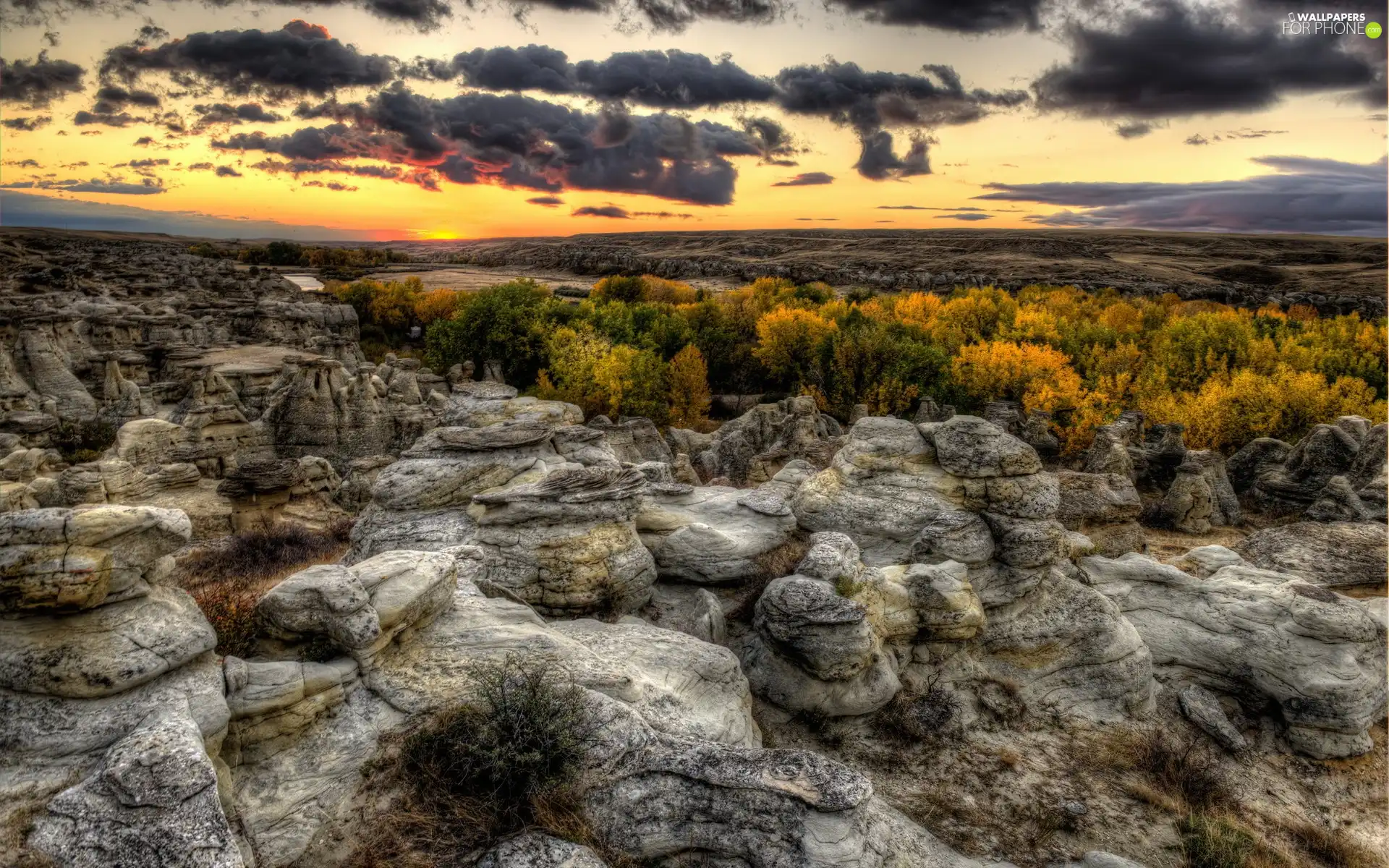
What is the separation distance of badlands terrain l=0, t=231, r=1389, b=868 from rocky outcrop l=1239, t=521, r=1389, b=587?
0.09 metres

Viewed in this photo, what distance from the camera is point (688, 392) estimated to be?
43.1m

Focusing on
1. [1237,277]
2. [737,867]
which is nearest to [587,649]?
[737,867]

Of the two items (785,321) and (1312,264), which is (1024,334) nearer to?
(785,321)

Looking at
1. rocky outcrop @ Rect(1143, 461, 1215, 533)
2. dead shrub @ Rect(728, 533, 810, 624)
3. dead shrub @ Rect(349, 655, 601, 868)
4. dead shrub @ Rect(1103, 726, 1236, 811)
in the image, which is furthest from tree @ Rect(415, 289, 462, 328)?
dead shrub @ Rect(1103, 726, 1236, 811)

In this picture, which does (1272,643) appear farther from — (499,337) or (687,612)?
(499,337)

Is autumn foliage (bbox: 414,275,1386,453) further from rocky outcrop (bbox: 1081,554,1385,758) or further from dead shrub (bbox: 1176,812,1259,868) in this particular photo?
dead shrub (bbox: 1176,812,1259,868)

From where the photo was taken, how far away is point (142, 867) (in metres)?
5.60

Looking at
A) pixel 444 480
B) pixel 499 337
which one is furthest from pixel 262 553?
pixel 499 337

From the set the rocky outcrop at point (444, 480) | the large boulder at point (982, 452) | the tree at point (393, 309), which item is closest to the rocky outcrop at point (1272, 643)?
the large boulder at point (982, 452)

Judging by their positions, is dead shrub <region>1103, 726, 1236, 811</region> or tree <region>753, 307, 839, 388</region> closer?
dead shrub <region>1103, 726, 1236, 811</region>

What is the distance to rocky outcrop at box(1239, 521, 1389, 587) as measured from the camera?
18.0m

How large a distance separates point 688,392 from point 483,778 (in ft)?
118

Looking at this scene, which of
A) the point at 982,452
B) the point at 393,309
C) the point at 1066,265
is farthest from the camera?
the point at 1066,265

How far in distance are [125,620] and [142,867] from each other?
306 centimetres
